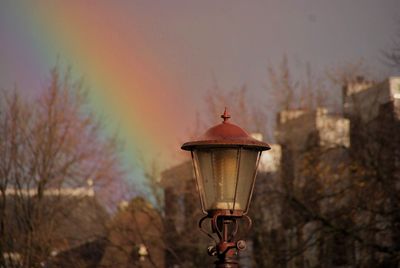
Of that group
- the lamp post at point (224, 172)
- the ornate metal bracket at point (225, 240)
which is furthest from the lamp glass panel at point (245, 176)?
the ornate metal bracket at point (225, 240)

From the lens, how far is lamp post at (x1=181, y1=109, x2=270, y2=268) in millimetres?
12031

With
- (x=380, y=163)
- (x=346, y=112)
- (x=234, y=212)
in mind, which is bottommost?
(x=234, y=212)

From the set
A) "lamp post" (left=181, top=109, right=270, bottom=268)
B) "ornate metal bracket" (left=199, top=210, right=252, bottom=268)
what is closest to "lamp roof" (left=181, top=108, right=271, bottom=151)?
"lamp post" (left=181, top=109, right=270, bottom=268)

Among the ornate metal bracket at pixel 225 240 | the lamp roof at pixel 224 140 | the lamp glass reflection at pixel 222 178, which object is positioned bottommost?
the ornate metal bracket at pixel 225 240

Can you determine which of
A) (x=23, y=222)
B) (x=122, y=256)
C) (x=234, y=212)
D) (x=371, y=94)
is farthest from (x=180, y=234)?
(x=234, y=212)

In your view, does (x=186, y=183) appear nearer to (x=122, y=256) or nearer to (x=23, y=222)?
(x=122, y=256)

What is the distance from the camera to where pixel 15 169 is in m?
36.8

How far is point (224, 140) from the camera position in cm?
1203

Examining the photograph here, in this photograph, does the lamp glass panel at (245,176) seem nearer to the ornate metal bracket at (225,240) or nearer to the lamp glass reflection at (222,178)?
the lamp glass reflection at (222,178)

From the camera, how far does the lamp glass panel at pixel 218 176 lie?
39.6 feet

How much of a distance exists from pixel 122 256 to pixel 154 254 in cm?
259

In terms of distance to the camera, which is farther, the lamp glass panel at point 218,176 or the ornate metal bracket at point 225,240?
the lamp glass panel at point 218,176

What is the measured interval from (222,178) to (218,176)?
49 mm

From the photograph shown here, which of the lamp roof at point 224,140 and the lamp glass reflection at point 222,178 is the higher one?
the lamp roof at point 224,140
